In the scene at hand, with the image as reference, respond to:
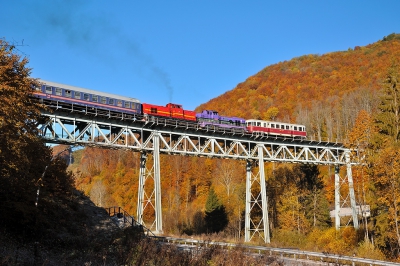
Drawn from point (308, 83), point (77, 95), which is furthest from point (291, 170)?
point (308, 83)

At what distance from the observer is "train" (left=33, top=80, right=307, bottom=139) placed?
31781mm

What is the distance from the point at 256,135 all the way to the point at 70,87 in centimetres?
2222

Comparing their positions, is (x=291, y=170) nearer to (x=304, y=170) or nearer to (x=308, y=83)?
(x=304, y=170)

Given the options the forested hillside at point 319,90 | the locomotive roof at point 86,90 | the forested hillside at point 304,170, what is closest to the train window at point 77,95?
the locomotive roof at point 86,90

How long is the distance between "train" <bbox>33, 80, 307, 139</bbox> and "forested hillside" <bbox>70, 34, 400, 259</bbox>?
25.8ft

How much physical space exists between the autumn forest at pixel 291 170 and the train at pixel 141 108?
236 inches

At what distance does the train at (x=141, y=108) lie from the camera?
31.8 meters

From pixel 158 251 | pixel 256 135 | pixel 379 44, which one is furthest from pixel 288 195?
pixel 379 44

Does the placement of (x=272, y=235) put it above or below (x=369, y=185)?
below

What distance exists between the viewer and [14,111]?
17828mm

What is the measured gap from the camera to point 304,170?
183 feet

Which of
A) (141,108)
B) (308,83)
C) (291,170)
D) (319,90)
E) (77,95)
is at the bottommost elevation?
(291,170)

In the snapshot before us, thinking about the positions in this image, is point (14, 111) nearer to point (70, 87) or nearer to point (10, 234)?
point (10, 234)

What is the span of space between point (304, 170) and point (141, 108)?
30643 millimetres
